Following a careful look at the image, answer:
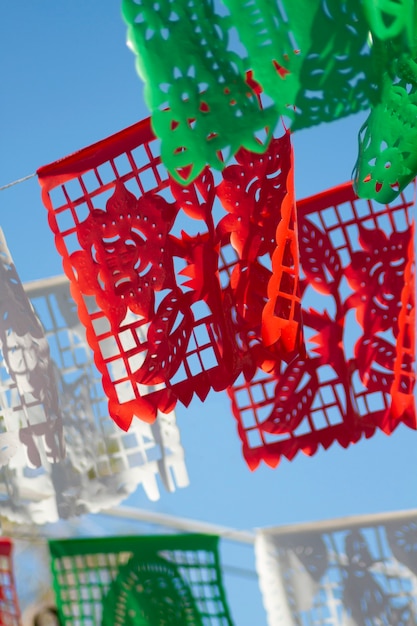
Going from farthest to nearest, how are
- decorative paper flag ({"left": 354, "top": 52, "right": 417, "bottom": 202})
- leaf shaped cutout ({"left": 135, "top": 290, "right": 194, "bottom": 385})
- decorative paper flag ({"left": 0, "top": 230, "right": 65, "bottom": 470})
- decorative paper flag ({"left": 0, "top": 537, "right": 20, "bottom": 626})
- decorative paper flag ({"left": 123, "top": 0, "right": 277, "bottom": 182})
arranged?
decorative paper flag ({"left": 0, "top": 537, "right": 20, "bottom": 626}) → decorative paper flag ({"left": 0, "top": 230, "right": 65, "bottom": 470}) → leaf shaped cutout ({"left": 135, "top": 290, "right": 194, "bottom": 385}) → decorative paper flag ({"left": 354, "top": 52, "right": 417, "bottom": 202}) → decorative paper flag ({"left": 123, "top": 0, "right": 277, "bottom": 182})

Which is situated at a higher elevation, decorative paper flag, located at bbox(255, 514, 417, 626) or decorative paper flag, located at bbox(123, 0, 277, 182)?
decorative paper flag, located at bbox(123, 0, 277, 182)

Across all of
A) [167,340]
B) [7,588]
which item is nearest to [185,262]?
[167,340]

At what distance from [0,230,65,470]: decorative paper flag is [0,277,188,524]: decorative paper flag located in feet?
0.18

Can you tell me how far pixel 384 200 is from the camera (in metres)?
1.36

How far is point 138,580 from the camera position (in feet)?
5.77

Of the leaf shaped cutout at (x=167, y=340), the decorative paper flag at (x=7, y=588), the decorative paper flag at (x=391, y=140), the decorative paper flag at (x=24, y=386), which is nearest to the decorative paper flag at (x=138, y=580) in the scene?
the decorative paper flag at (x=7, y=588)

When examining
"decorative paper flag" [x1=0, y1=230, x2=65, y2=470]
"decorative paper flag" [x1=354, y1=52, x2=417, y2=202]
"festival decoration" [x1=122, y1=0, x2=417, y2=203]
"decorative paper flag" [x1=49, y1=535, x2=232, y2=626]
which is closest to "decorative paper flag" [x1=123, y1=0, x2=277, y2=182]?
"festival decoration" [x1=122, y1=0, x2=417, y2=203]

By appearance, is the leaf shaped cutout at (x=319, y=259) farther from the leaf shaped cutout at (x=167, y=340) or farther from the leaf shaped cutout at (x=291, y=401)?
the leaf shaped cutout at (x=167, y=340)

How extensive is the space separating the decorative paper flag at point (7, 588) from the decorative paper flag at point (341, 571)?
441 mm

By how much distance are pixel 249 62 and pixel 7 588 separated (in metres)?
1.06

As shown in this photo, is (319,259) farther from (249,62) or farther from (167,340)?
(249,62)

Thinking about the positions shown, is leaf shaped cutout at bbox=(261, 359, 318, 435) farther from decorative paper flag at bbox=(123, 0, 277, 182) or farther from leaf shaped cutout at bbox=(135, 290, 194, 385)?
decorative paper flag at bbox=(123, 0, 277, 182)

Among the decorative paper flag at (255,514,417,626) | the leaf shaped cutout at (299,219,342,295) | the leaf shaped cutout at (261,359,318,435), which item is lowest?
the decorative paper flag at (255,514,417,626)

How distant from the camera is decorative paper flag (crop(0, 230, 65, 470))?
5.30 ft
